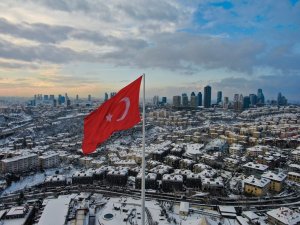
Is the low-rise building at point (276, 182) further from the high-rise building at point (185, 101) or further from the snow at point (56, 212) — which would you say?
the high-rise building at point (185, 101)

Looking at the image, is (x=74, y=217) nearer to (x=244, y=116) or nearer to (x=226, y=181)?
(x=226, y=181)

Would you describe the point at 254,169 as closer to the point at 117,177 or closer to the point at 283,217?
the point at 283,217

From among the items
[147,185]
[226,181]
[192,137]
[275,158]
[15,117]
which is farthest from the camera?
[15,117]

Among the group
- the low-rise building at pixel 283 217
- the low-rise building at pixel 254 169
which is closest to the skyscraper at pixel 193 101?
the low-rise building at pixel 254 169

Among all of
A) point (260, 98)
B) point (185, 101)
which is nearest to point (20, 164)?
point (185, 101)

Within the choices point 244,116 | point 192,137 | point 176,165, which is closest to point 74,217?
point 176,165

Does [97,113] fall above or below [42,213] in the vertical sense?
above

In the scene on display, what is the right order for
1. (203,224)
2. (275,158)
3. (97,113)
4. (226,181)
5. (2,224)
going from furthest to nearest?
(275,158) → (226,181) → (2,224) → (203,224) → (97,113)

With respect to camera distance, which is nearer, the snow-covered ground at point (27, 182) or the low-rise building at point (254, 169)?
the snow-covered ground at point (27, 182)

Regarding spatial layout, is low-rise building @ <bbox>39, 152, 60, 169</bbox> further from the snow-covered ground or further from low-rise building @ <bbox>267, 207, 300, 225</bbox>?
low-rise building @ <bbox>267, 207, 300, 225</bbox>
